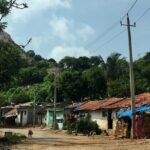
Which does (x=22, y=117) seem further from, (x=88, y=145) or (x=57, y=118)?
(x=88, y=145)

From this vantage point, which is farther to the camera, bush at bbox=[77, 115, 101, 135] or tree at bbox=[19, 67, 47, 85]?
tree at bbox=[19, 67, 47, 85]

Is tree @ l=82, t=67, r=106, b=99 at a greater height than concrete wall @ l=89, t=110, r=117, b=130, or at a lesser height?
greater

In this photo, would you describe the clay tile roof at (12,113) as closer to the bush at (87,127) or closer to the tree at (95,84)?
the tree at (95,84)

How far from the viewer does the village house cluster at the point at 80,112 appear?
3772 cm

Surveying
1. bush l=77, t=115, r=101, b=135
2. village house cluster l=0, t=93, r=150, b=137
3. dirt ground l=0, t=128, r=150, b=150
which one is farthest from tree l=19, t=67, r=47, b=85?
dirt ground l=0, t=128, r=150, b=150

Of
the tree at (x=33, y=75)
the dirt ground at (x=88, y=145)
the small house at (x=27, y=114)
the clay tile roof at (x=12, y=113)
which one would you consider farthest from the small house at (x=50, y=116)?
the tree at (x=33, y=75)

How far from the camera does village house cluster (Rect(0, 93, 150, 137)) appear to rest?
37.7 m

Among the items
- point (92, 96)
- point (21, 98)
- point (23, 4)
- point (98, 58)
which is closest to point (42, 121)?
point (92, 96)

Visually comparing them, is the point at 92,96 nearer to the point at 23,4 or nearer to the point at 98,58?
the point at 98,58

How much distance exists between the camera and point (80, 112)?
173ft

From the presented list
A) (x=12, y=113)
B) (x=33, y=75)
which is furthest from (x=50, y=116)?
(x=33, y=75)

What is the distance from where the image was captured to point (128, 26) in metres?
33.0

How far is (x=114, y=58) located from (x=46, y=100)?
67.3ft

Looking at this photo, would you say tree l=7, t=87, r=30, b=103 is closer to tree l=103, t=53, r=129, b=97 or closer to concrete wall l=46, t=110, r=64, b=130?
tree l=103, t=53, r=129, b=97
